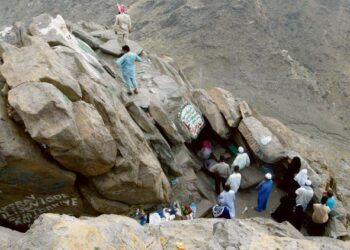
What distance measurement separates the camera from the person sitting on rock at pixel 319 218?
12.6 meters

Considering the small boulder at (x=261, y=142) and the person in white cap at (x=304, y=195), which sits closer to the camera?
the person in white cap at (x=304, y=195)

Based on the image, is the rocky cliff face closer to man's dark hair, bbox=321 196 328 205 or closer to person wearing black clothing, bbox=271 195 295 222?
man's dark hair, bbox=321 196 328 205

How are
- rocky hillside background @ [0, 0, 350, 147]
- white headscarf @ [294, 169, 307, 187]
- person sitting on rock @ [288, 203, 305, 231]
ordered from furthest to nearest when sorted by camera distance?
rocky hillside background @ [0, 0, 350, 147]
white headscarf @ [294, 169, 307, 187]
person sitting on rock @ [288, 203, 305, 231]

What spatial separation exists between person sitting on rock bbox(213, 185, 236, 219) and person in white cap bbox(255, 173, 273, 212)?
55.6 inches

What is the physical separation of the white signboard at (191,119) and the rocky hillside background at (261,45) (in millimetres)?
13231

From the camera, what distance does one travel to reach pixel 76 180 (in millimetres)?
10547

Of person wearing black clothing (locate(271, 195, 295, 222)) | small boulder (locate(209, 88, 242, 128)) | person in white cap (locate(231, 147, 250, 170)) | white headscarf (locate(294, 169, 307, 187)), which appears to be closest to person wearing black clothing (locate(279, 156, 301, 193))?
white headscarf (locate(294, 169, 307, 187))

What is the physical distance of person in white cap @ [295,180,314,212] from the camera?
1305cm

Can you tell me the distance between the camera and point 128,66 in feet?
45.7

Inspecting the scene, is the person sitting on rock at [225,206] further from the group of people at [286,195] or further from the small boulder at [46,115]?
the small boulder at [46,115]

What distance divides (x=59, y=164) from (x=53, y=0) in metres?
40.1

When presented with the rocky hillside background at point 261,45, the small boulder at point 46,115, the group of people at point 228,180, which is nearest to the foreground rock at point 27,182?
the small boulder at point 46,115

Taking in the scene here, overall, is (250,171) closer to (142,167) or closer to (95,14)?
(142,167)

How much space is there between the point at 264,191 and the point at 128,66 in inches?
237
